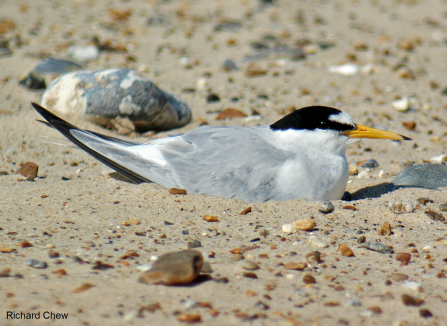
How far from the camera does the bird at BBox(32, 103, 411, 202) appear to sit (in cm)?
323

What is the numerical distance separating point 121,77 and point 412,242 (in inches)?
114

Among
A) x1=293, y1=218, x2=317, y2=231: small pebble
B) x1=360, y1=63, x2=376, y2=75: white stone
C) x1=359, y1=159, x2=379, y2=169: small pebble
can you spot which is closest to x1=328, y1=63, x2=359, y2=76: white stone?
x1=360, y1=63, x2=376, y2=75: white stone

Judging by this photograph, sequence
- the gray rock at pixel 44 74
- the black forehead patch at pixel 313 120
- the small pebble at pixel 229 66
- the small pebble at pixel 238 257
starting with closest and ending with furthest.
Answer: the small pebble at pixel 238 257 → the black forehead patch at pixel 313 120 → the gray rock at pixel 44 74 → the small pebble at pixel 229 66

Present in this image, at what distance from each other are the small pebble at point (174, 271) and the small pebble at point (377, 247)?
101 cm

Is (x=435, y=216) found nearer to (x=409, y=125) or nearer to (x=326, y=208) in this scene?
(x=326, y=208)

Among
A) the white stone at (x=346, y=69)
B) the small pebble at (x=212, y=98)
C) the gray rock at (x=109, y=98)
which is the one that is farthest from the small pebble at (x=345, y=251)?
the white stone at (x=346, y=69)

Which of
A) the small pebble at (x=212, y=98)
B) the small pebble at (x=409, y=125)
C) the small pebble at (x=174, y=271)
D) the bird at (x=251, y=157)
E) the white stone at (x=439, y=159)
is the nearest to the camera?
the small pebble at (x=174, y=271)

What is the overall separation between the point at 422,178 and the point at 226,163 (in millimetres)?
1488

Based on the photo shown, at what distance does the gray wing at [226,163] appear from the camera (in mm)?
3234

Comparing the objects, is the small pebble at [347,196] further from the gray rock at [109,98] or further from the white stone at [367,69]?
the white stone at [367,69]

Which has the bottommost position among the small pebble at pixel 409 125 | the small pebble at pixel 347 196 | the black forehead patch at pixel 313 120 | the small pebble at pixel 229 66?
the small pebble at pixel 347 196

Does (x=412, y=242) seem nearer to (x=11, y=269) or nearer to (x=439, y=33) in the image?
(x=11, y=269)

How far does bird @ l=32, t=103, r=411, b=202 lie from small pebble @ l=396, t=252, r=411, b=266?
759 millimetres

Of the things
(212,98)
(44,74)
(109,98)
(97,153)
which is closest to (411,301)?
(97,153)
